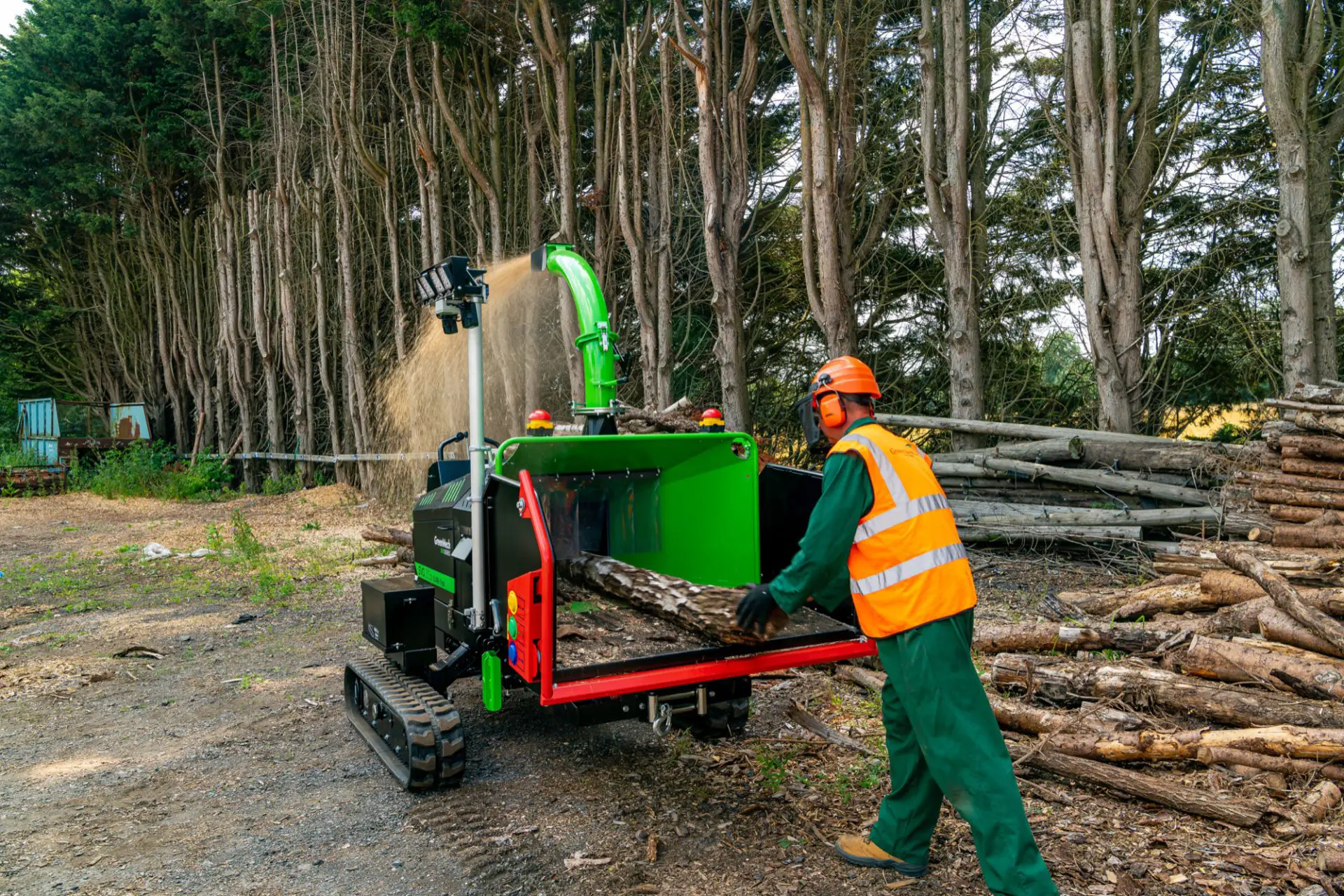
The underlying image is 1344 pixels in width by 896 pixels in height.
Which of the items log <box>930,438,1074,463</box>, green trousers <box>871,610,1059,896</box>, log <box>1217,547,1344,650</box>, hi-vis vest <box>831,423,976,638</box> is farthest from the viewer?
log <box>930,438,1074,463</box>

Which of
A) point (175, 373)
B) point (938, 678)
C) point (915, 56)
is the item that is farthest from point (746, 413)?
point (175, 373)

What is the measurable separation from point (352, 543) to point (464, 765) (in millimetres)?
8662

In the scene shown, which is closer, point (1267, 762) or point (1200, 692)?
point (1267, 762)

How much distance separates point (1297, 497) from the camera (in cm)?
670

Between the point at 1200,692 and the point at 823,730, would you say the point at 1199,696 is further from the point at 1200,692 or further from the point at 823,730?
the point at 823,730

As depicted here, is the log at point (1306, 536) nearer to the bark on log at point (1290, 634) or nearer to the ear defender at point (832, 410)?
the bark on log at point (1290, 634)

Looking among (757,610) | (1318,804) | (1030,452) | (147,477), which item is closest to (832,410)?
(757,610)

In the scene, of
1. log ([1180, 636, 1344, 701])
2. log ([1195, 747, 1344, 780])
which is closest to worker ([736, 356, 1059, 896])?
log ([1195, 747, 1344, 780])

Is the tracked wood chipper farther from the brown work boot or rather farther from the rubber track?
the brown work boot

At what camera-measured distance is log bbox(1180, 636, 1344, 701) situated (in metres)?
4.60

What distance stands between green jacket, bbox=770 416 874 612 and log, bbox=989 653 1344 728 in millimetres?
2356

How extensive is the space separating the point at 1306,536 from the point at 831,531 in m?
4.80

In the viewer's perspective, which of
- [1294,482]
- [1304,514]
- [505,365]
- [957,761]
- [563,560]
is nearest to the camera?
[957,761]

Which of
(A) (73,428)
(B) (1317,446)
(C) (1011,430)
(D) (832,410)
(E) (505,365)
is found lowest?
(B) (1317,446)
